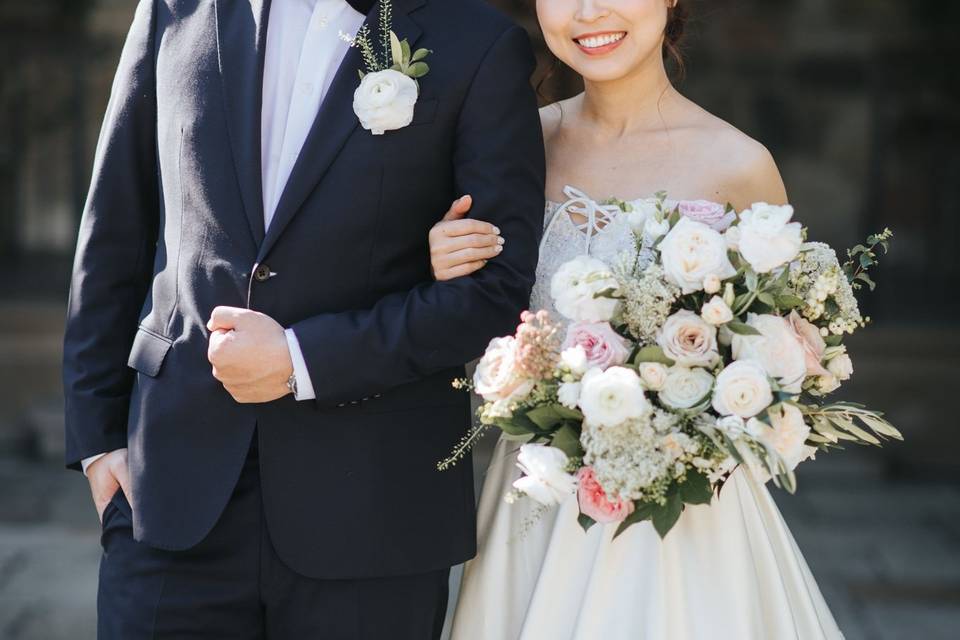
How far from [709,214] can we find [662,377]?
52 cm

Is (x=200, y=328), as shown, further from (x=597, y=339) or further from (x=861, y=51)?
(x=861, y=51)

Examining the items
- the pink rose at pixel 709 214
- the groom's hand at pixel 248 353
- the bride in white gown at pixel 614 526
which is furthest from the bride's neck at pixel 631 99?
the groom's hand at pixel 248 353

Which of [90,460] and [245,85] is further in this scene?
[90,460]

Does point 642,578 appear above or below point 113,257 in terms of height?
below

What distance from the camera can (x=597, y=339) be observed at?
2244 millimetres

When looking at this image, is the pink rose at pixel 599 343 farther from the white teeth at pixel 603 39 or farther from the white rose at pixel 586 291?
the white teeth at pixel 603 39

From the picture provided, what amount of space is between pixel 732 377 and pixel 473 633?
0.86 meters

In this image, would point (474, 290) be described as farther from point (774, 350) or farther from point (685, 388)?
point (774, 350)

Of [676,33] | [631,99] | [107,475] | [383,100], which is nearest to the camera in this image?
[383,100]

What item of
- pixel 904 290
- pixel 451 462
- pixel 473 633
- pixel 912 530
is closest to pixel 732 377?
pixel 451 462

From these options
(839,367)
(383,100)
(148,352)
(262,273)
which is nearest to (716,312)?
(839,367)

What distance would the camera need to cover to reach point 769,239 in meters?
2.24

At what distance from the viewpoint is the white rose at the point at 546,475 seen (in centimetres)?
223

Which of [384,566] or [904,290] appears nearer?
[384,566]
